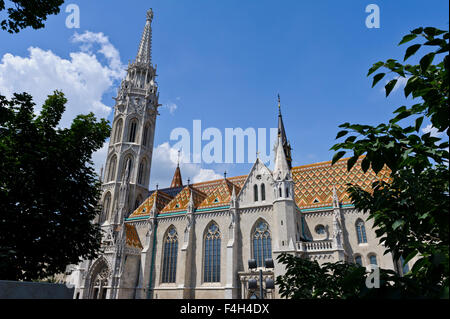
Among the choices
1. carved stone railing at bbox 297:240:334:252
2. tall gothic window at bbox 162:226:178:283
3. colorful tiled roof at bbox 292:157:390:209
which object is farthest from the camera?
tall gothic window at bbox 162:226:178:283

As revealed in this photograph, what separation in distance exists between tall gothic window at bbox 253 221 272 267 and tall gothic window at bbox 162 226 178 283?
9.44 m

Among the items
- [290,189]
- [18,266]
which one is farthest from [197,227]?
[18,266]

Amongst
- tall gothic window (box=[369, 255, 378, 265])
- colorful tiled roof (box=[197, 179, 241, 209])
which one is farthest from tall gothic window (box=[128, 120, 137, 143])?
tall gothic window (box=[369, 255, 378, 265])

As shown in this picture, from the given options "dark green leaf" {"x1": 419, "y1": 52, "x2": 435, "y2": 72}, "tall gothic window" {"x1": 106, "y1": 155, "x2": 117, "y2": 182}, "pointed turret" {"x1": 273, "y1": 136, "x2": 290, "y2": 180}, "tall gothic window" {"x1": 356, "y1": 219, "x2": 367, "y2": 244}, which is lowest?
"dark green leaf" {"x1": 419, "y1": 52, "x2": 435, "y2": 72}

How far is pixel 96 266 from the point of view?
3219 cm

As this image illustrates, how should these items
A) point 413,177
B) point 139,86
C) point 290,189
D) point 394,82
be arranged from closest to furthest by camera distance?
point 394,82
point 413,177
point 290,189
point 139,86

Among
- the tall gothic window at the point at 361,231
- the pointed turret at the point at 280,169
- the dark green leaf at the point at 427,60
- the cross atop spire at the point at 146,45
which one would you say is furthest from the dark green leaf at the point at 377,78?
the cross atop spire at the point at 146,45

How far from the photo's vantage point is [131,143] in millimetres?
42469

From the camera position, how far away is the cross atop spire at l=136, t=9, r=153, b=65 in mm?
49697

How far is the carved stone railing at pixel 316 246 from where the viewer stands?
80.7 feet

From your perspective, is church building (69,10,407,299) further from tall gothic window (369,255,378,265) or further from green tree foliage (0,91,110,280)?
Answer: green tree foliage (0,91,110,280)
